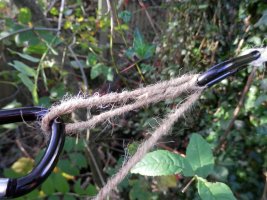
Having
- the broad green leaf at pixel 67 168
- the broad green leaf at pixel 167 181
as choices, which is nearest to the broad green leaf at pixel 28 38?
the broad green leaf at pixel 67 168

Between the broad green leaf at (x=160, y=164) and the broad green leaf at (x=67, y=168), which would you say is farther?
the broad green leaf at (x=67, y=168)

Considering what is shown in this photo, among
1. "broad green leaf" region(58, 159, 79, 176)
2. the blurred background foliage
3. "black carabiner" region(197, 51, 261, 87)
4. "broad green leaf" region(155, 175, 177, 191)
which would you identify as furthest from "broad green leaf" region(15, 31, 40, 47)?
"black carabiner" region(197, 51, 261, 87)

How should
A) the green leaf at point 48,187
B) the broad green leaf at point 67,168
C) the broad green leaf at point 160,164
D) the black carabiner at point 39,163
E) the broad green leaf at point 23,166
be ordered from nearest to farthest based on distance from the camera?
the black carabiner at point 39,163
the broad green leaf at point 160,164
the green leaf at point 48,187
the broad green leaf at point 67,168
the broad green leaf at point 23,166

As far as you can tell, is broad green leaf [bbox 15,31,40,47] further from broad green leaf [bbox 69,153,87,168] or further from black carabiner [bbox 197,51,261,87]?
black carabiner [bbox 197,51,261,87]

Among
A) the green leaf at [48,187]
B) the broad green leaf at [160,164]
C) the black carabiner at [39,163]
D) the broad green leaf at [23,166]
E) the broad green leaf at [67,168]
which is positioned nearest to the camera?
the black carabiner at [39,163]

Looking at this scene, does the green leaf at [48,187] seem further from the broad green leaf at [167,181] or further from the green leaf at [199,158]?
the green leaf at [199,158]

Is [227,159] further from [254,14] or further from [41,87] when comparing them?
[41,87]

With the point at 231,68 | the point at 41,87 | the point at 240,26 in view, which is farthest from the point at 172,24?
the point at 231,68
